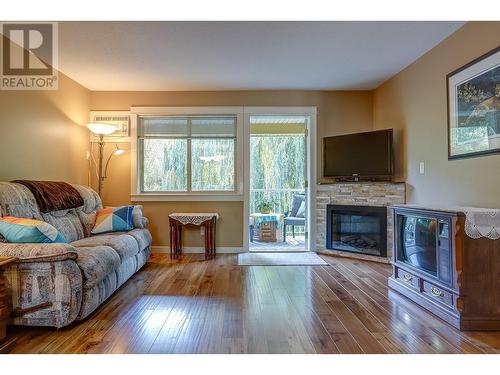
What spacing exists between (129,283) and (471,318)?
300 centimetres

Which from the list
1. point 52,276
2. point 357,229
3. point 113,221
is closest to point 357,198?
point 357,229

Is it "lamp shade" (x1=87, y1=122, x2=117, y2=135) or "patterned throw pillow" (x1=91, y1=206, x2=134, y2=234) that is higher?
"lamp shade" (x1=87, y1=122, x2=117, y2=135)

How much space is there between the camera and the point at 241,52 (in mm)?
3174

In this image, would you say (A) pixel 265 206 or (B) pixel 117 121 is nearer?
(B) pixel 117 121

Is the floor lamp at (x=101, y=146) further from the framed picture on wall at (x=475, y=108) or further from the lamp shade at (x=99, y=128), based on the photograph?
the framed picture on wall at (x=475, y=108)

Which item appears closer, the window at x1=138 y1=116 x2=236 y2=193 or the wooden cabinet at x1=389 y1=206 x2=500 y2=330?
the wooden cabinet at x1=389 y1=206 x2=500 y2=330

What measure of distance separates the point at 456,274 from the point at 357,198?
2.09m

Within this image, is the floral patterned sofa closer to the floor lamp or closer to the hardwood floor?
the hardwood floor

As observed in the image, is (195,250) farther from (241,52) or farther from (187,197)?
(241,52)

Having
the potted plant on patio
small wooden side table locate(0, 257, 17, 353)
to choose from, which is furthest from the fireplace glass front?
small wooden side table locate(0, 257, 17, 353)

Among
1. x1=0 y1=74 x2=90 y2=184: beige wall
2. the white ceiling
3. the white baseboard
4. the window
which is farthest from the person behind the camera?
the window

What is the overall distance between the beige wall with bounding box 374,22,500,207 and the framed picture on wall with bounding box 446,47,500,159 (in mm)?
84

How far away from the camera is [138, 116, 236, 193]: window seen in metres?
4.58
